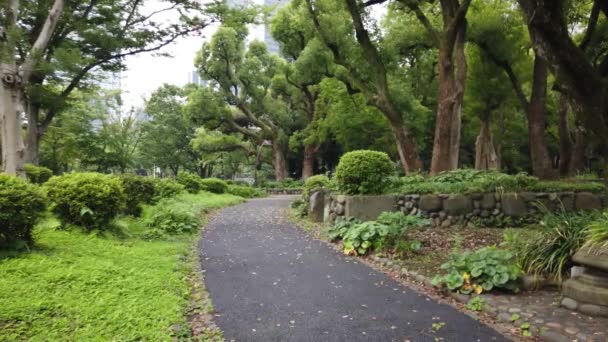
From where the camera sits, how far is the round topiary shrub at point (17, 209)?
14.2ft

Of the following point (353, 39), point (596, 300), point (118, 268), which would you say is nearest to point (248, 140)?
point (353, 39)

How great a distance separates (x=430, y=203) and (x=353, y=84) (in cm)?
668

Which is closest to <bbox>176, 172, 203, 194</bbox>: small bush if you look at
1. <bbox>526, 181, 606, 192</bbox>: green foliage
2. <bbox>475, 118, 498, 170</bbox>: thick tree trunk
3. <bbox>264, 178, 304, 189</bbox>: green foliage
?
<bbox>264, 178, 304, 189</bbox>: green foliage

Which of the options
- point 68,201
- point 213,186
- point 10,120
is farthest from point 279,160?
point 68,201

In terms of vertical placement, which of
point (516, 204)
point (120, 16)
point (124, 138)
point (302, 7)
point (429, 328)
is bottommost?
point (429, 328)

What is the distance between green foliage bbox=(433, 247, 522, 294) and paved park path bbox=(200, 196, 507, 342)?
1.42 ft

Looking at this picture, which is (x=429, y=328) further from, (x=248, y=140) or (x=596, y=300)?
(x=248, y=140)

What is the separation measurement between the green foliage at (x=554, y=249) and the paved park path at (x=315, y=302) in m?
1.31

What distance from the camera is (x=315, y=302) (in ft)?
13.4

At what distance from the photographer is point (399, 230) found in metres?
6.11

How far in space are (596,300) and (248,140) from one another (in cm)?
2632

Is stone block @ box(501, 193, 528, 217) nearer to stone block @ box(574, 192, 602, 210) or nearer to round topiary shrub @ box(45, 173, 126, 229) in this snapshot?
stone block @ box(574, 192, 602, 210)

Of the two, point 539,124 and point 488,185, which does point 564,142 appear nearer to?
Result: point 539,124

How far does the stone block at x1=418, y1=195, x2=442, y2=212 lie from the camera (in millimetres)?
7852
